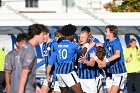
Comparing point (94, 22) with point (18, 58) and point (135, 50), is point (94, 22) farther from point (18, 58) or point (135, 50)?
point (18, 58)

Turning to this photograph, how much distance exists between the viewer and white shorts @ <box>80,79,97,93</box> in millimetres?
13125

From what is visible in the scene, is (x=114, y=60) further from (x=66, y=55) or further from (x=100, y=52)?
(x=66, y=55)

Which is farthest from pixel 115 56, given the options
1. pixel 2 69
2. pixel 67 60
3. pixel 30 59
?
pixel 2 69

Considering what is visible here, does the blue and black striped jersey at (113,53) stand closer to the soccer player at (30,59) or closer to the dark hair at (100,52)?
the dark hair at (100,52)

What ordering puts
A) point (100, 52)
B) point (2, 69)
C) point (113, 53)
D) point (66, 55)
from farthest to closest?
point (2, 69) < point (100, 52) < point (113, 53) < point (66, 55)

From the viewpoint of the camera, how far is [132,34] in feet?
59.0

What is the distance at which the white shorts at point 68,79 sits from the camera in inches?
493

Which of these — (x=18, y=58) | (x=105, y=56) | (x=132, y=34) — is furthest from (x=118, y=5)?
(x=18, y=58)

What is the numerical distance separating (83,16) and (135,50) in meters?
1.83

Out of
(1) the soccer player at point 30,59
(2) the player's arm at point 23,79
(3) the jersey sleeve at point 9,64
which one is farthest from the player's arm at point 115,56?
(2) the player's arm at point 23,79

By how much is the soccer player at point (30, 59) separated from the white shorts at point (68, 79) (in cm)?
317

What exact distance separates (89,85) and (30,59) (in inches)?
161

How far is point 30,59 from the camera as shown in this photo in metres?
9.22

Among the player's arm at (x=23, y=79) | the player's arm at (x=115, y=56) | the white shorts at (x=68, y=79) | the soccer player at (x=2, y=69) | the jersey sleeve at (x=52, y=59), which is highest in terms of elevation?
Result: the player's arm at (x=23, y=79)
